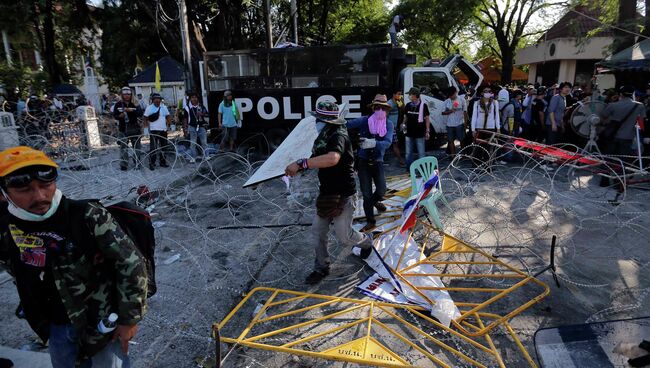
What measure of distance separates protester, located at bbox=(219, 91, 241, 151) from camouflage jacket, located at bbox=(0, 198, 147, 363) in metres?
8.84

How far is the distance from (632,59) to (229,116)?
12.1 m

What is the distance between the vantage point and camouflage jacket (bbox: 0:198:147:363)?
172 cm

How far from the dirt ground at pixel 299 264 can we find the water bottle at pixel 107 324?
1258 millimetres

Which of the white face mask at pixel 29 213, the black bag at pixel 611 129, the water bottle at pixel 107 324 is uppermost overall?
the white face mask at pixel 29 213

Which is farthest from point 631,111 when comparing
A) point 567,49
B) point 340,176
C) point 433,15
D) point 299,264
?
point 567,49

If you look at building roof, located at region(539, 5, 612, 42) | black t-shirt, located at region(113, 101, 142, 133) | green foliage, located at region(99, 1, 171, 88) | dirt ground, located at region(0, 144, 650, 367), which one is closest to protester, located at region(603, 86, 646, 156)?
dirt ground, located at region(0, 144, 650, 367)

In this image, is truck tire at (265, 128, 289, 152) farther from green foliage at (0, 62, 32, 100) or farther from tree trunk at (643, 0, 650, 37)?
tree trunk at (643, 0, 650, 37)

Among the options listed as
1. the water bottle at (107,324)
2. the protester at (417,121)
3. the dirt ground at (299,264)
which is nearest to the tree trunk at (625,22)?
the dirt ground at (299,264)

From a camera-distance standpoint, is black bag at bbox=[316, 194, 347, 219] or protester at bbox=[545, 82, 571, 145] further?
protester at bbox=[545, 82, 571, 145]

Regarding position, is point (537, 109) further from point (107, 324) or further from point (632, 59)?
point (107, 324)

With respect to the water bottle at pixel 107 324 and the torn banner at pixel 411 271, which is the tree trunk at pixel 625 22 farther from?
the water bottle at pixel 107 324

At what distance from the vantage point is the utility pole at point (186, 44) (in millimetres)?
11803

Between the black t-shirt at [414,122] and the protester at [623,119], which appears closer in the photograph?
the protester at [623,119]

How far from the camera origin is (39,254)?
1.71 meters
